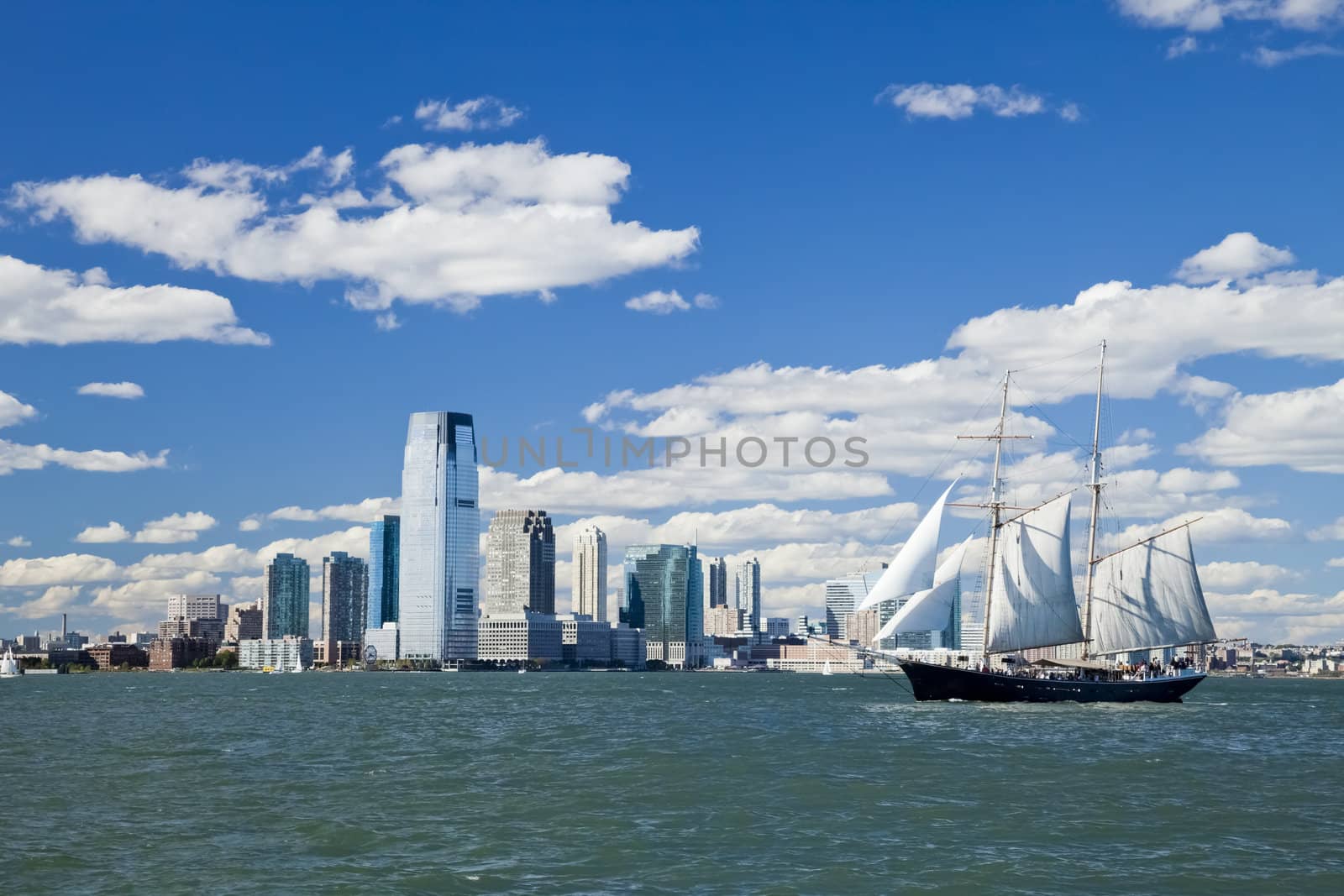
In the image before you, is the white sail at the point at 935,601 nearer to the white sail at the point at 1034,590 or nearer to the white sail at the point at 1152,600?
the white sail at the point at 1034,590

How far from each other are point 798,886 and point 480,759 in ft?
113

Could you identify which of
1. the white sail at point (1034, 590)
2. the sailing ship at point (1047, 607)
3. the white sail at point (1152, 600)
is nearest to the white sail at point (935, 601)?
the sailing ship at point (1047, 607)

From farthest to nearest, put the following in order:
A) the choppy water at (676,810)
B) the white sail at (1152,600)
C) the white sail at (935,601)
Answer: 1. the white sail at (1152,600)
2. the white sail at (935,601)
3. the choppy water at (676,810)

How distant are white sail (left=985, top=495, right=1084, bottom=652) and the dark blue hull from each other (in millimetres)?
4059

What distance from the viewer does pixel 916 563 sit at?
113m

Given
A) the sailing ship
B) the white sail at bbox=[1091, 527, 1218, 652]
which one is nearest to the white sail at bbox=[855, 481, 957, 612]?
the sailing ship

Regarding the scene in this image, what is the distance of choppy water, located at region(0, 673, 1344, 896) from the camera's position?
34344 millimetres

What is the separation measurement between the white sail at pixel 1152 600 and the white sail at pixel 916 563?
1810 cm

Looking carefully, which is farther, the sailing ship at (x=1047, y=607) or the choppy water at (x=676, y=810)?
the sailing ship at (x=1047, y=607)

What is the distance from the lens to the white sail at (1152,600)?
11725 cm

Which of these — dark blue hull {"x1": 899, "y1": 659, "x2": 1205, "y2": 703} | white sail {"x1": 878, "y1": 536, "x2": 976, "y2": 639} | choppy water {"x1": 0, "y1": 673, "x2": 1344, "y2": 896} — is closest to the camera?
choppy water {"x1": 0, "y1": 673, "x2": 1344, "y2": 896}

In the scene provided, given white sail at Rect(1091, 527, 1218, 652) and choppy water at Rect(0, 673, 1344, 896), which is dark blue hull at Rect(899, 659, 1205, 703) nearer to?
white sail at Rect(1091, 527, 1218, 652)

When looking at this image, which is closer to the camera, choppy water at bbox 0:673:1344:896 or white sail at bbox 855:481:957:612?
choppy water at bbox 0:673:1344:896

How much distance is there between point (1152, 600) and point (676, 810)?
274 feet
